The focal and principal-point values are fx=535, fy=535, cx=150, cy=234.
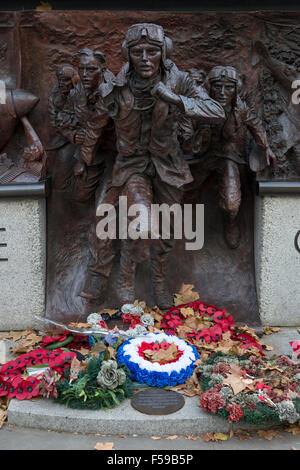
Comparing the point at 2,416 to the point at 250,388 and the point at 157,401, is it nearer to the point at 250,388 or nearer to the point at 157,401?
the point at 157,401

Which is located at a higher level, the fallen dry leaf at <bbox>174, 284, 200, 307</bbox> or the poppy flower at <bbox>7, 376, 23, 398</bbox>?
the fallen dry leaf at <bbox>174, 284, 200, 307</bbox>

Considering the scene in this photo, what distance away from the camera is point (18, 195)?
15.2 ft

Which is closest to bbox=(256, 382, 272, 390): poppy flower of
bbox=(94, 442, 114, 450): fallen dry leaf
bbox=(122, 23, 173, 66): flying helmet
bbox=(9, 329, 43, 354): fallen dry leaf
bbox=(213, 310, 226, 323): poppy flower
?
bbox=(94, 442, 114, 450): fallen dry leaf

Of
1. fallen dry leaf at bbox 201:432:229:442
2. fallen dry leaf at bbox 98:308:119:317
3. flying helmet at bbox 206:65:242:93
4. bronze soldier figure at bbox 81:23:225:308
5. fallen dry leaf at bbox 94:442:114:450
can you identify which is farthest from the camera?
fallen dry leaf at bbox 98:308:119:317

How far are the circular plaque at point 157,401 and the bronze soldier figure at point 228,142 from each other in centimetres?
181

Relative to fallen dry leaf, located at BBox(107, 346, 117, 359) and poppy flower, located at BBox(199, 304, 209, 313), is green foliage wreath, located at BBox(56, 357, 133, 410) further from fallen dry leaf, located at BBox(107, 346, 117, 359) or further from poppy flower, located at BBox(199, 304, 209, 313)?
poppy flower, located at BBox(199, 304, 209, 313)

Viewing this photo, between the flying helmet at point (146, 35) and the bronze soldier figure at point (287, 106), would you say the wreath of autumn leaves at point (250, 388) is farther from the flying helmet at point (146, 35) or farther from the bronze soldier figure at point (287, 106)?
the flying helmet at point (146, 35)

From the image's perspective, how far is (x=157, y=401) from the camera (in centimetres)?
366

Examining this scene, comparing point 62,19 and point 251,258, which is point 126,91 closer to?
point 62,19

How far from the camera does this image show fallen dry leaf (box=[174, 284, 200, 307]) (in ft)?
16.4

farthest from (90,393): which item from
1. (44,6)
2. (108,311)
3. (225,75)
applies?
(44,6)

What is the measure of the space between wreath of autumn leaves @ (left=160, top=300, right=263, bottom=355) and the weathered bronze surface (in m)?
0.21

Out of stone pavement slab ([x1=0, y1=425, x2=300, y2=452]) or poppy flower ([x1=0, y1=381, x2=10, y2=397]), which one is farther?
poppy flower ([x1=0, y1=381, x2=10, y2=397])

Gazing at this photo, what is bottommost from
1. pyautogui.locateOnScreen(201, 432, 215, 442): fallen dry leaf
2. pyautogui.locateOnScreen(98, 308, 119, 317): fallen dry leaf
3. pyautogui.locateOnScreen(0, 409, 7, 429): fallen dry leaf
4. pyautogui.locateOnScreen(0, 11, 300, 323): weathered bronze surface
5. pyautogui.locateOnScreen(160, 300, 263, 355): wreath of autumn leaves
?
pyautogui.locateOnScreen(201, 432, 215, 442): fallen dry leaf
